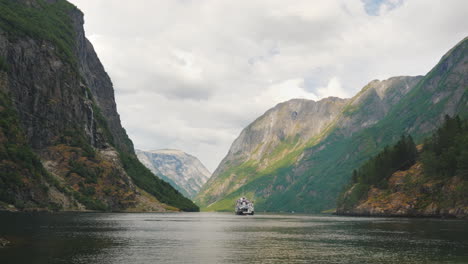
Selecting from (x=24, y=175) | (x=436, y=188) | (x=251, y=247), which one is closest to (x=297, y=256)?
(x=251, y=247)

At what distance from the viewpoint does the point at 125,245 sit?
7731cm

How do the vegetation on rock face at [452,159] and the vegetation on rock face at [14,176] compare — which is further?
the vegetation on rock face at [14,176]

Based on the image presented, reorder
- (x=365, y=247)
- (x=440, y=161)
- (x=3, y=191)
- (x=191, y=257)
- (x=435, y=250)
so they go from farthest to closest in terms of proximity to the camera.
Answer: (x=440, y=161) < (x=3, y=191) < (x=365, y=247) < (x=435, y=250) < (x=191, y=257)

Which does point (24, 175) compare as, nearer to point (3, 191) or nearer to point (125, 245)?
point (3, 191)

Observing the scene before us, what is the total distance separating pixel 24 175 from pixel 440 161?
20207 centimetres

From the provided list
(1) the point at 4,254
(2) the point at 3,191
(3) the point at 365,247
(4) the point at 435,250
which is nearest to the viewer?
(1) the point at 4,254

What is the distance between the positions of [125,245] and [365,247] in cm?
4626

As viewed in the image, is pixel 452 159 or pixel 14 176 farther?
pixel 14 176

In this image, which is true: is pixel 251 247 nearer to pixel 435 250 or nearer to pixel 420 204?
pixel 435 250

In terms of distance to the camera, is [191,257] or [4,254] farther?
[191,257]

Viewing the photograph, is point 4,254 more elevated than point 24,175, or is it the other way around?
point 24,175

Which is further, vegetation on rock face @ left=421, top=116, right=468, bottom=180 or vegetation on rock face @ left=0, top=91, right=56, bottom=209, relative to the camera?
vegetation on rock face @ left=0, top=91, right=56, bottom=209

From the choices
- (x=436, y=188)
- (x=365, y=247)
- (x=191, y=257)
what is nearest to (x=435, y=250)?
(x=365, y=247)

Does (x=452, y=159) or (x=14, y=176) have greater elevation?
(x=452, y=159)
